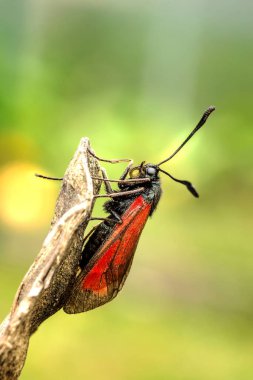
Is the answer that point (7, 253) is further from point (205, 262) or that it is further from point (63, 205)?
point (63, 205)

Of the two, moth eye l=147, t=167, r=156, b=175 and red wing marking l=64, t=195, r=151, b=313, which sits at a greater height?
moth eye l=147, t=167, r=156, b=175

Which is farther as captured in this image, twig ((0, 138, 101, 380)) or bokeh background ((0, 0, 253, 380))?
bokeh background ((0, 0, 253, 380))

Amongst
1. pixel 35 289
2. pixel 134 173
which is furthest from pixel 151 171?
pixel 35 289

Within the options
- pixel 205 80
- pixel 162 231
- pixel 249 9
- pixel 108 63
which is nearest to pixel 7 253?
pixel 162 231

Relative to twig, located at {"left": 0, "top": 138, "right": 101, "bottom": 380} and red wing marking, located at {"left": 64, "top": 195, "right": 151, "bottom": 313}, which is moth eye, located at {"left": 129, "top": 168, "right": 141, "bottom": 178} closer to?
red wing marking, located at {"left": 64, "top": 195, "right": 151, "bottom": 313}

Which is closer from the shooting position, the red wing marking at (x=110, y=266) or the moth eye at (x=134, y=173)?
the red wing marking at (x=110, y=266)

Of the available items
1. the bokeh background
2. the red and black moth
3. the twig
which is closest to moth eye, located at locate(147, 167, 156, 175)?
the red and black moth

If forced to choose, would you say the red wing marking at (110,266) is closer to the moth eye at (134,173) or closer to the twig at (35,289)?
the moth eye at (134,173)

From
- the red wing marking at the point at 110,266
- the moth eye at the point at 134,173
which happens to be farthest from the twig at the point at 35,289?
the moth eye at the point at 134,173
